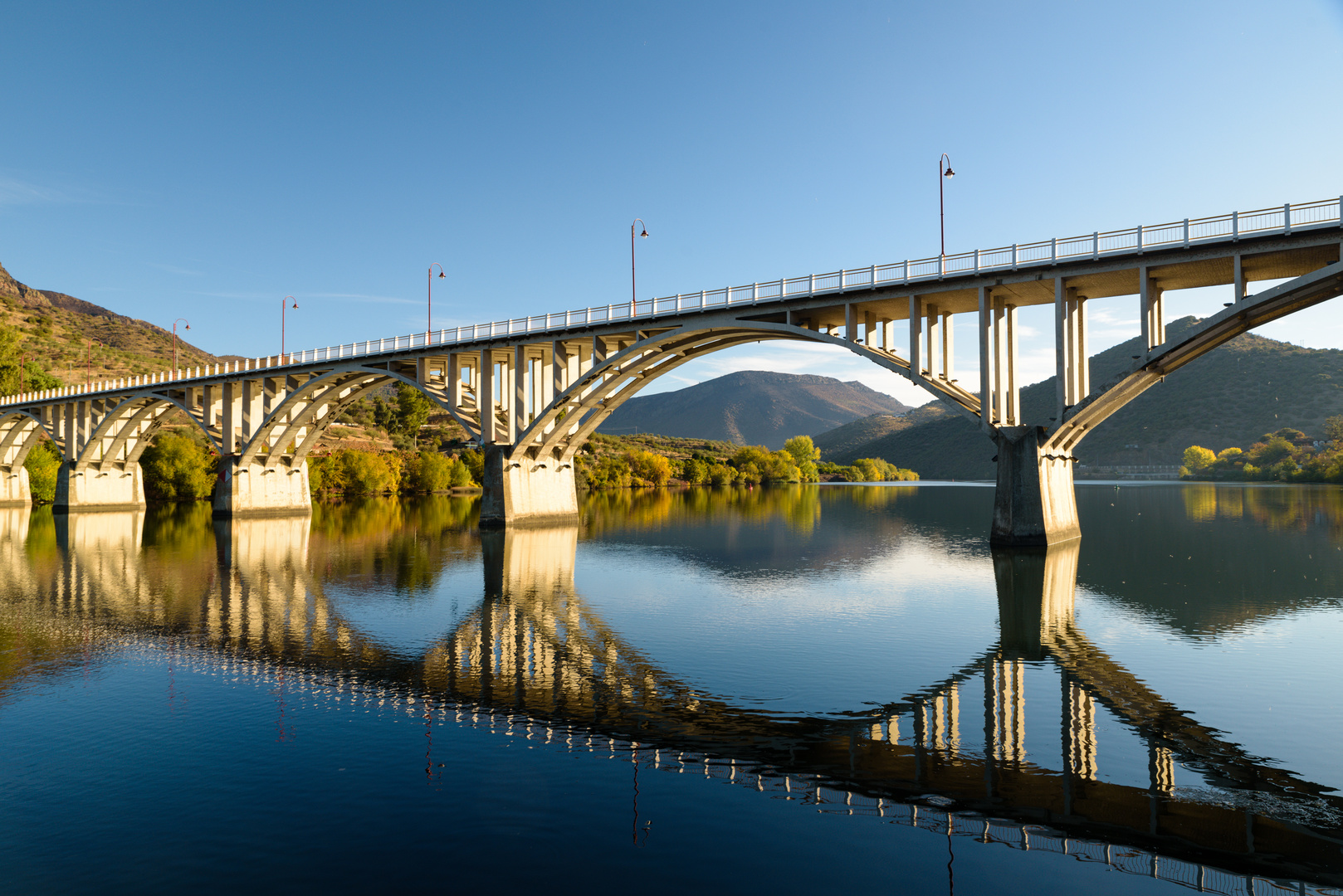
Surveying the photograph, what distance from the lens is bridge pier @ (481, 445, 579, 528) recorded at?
45.8 m

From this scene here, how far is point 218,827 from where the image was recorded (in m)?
8.10

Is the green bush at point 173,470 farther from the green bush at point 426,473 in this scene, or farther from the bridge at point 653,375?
the green bush at point 426,473

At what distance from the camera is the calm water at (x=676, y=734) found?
24.7ft

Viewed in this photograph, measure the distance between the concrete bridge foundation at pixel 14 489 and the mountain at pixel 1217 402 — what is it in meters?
113

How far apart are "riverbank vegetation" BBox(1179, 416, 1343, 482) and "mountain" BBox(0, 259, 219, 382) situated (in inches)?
5330

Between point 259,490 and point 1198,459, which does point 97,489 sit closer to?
point 259,490

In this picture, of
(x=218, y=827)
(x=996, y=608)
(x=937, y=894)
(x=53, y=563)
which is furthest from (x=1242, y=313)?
(x=53, y=563)

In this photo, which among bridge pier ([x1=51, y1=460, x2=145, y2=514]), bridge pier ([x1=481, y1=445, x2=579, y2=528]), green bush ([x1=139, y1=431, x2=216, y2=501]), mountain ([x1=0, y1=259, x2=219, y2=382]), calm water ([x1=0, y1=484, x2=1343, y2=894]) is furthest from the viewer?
mountain ([x1=0, y1=259, x2=219, y2=382])

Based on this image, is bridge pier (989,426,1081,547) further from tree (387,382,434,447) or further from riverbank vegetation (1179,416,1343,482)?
tree (387,382,434,447)

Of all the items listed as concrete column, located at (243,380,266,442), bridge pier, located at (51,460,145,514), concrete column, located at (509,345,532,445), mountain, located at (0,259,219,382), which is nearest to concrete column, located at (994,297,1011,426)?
concrete column, located at (509,345,532,445)

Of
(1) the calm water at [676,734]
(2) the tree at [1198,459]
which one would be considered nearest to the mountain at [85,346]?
(1) the calm water at [676,734]

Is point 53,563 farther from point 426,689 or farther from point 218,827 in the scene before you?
point 218,827

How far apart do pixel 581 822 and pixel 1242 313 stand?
97.4 feet

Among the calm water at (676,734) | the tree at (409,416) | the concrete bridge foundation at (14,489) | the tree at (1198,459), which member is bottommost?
the calm water at (676,734)
